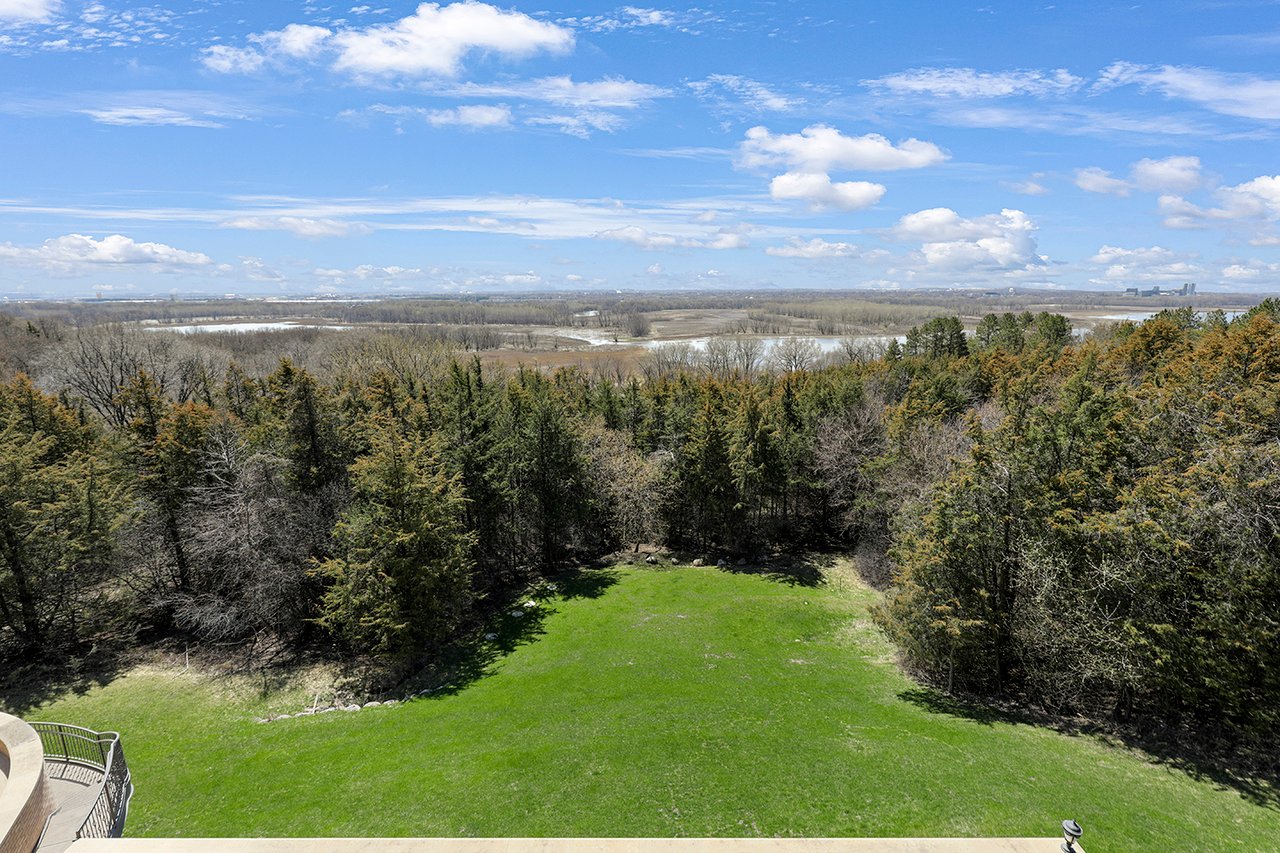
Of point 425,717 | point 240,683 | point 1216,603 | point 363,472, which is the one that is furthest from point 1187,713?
point 240,683

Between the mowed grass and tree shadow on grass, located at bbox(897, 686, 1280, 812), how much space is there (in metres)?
0.48

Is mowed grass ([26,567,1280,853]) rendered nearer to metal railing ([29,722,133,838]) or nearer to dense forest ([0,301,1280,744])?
metal railing ([29,722,133,838])

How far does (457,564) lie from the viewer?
28172 millimetres

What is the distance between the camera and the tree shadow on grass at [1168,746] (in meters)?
15.5

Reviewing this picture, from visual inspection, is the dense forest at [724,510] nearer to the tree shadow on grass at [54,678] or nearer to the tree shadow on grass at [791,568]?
the tree shadow on grass at [54,678]

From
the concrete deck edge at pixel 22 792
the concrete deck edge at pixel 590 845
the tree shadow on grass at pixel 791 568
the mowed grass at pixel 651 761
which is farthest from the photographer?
the tree shadow on grass at pixel 791 568

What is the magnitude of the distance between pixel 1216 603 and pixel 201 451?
41.8 metres

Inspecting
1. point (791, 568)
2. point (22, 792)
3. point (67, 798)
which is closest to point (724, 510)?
point (791, 568)

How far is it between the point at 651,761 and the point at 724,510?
25.6 m

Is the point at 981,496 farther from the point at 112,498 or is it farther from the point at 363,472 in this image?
the point at 112,498

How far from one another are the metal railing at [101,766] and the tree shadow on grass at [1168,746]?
2496 cm

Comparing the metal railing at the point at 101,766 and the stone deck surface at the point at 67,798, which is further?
the metal railing at the point at 101,766

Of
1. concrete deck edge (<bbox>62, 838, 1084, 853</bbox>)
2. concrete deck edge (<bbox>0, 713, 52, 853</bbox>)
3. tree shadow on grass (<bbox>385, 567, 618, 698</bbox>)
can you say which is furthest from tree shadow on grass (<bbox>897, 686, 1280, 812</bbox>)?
concrete deck edge (<bbox>0, 713, 52, 853</bbox>)

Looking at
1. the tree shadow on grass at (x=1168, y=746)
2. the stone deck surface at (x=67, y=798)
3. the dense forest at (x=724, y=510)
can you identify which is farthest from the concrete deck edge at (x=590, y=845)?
the dense forest at (x=724, y=510)
